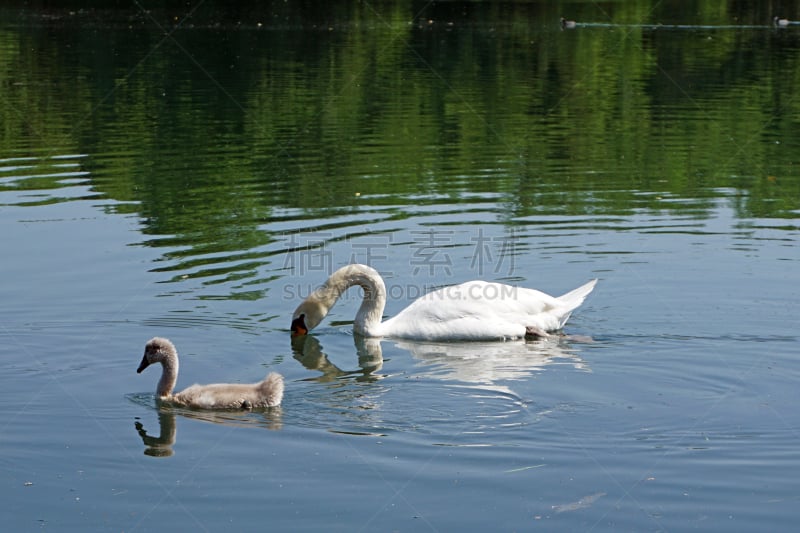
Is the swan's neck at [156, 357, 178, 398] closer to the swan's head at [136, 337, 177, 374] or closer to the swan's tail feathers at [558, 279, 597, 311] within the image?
the swan's head at [136, 337, 177, 374]

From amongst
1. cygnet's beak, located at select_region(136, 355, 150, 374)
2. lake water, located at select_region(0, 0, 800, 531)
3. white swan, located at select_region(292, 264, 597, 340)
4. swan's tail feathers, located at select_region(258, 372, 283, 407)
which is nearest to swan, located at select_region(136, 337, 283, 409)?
swan's tail feathers, located at select_region(258, 372, 283, 407)

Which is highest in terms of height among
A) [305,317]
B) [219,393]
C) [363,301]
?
[363,301]

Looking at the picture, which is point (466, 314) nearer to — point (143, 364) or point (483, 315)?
point (483, 315)

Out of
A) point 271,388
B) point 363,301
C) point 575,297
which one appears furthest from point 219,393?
point 575,297

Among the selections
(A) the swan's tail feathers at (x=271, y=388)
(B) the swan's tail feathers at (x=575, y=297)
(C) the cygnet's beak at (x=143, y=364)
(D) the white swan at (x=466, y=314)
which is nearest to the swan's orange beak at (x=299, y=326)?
(D) the white swan at (x=466, y=314)

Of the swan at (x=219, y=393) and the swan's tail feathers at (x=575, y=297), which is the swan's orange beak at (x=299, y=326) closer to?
the swan at (x=219, y=393)

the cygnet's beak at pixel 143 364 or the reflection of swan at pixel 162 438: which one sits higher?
the cygnet's beak at pixel 143 364

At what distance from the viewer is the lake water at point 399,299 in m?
7.72

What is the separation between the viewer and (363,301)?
39.2 ft

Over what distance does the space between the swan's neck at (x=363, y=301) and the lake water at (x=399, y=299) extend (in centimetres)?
23

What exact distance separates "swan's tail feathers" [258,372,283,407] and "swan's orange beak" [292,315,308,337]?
8.02 ft

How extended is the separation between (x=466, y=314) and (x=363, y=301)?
1097mm

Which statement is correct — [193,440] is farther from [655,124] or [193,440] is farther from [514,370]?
[655,124]

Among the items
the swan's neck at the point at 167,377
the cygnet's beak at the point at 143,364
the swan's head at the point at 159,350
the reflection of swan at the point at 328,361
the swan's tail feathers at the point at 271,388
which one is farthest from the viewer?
the reflection of swan at the point at 328,361
